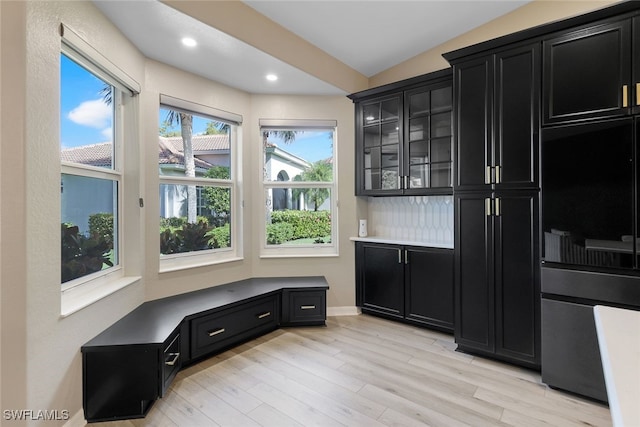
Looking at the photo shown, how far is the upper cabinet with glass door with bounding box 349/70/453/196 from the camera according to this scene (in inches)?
123

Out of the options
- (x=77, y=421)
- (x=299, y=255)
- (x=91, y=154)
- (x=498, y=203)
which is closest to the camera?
(x=77, y=421)

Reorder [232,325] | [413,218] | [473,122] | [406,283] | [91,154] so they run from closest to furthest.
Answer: [91,154] → [473,122] → [232,325] → [406,283] → [413,218]

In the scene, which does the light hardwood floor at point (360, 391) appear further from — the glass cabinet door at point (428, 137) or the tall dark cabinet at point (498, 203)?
the glass cabinet door at point (428, 137)

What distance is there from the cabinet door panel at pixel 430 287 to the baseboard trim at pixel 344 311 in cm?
67

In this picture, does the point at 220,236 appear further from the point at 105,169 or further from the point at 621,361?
the point at 621,361

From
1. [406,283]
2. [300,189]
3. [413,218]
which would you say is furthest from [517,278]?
[300,189]

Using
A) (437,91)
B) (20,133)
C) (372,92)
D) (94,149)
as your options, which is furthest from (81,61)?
(437,91)

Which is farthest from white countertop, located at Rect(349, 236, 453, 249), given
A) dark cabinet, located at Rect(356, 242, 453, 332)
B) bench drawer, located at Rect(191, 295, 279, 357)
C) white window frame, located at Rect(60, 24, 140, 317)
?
white window frame, located at Rect(60, 24, 140, 317)

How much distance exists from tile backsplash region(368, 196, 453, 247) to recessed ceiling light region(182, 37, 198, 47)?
8.17 ft

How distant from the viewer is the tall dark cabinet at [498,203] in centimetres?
237

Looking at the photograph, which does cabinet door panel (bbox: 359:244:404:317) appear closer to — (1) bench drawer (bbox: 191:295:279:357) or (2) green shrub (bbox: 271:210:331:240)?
(2) green shrub (bbox: 271:210:331:240)

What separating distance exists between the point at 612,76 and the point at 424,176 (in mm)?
1568

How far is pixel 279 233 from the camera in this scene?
3801 millimetres

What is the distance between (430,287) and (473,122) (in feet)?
5.30
